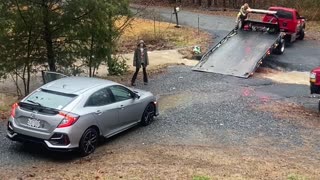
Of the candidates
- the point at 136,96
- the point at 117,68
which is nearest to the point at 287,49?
the point at 117,68

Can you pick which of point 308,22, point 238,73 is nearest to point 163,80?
point 238,73

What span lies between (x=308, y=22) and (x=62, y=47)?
22.6 metres

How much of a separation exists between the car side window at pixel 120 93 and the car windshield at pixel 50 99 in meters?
1.25

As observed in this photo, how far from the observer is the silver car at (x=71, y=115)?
9.45 meters

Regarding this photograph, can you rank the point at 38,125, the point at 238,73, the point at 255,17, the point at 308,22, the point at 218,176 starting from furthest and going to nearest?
the point at 255,17
the point at 308,22
the point at 238,73
the point at 38,125
the point at 218,176

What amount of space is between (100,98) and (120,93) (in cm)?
83

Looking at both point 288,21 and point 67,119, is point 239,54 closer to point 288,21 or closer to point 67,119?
point 288,21

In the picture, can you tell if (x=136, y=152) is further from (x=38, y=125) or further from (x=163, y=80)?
(x=163, y=80)

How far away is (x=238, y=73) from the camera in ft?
62.5

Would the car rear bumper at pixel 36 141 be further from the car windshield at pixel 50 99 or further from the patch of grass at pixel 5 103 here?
the patch of grass at pixel 5 103

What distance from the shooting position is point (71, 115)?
9.52 m

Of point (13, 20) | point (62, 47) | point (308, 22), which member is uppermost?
point (13, 20)

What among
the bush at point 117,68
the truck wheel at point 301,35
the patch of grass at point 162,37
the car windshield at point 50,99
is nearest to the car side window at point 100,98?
the car windshield at point 50,99

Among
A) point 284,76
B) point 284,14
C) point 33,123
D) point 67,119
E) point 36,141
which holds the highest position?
point 67,119
